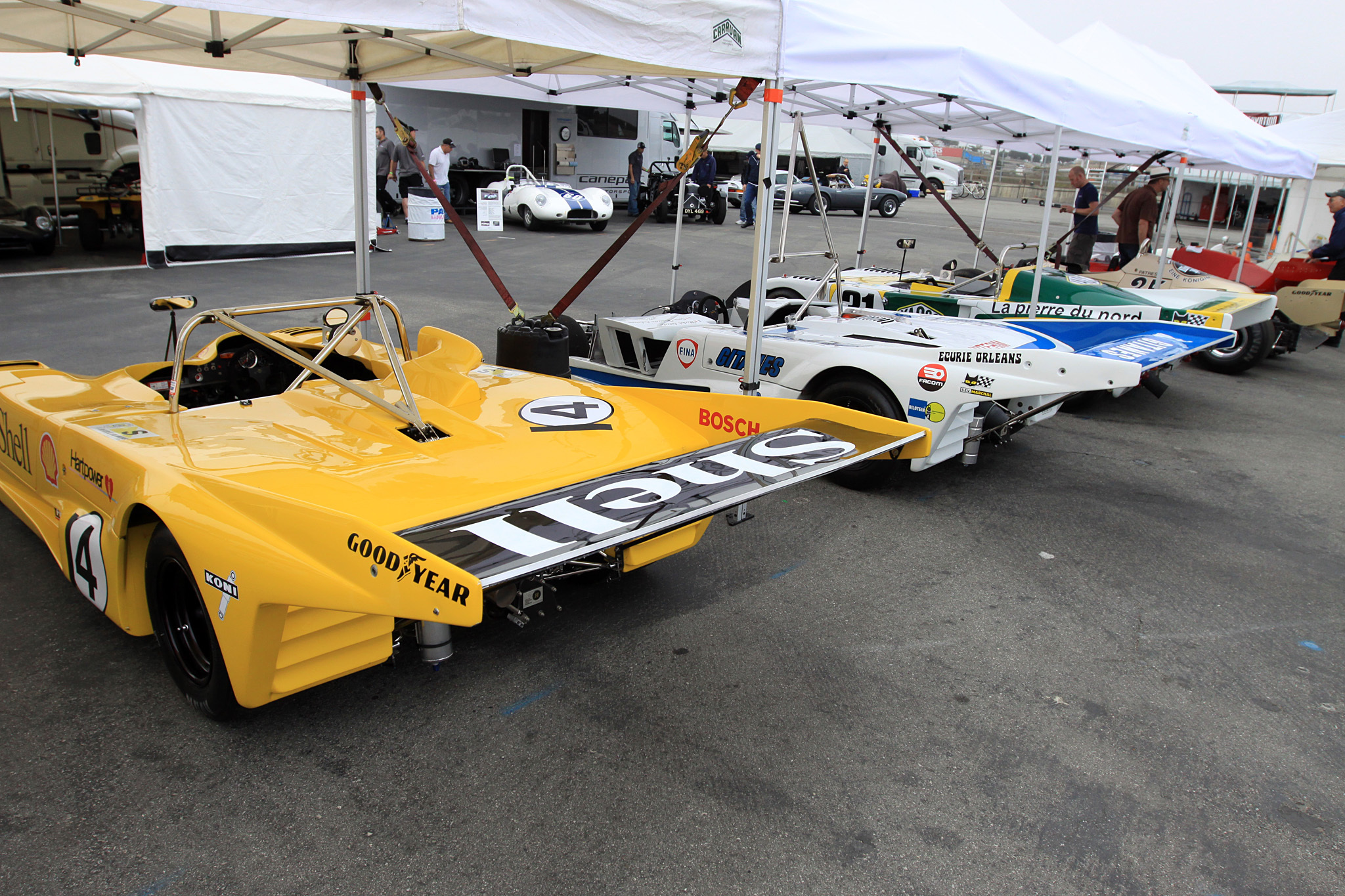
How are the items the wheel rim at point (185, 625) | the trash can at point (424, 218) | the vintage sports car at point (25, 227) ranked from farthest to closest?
1. the trash can at point (424, 218)
2. the vintage sports car at point (25, 227)
3. the wheel rim at point (185, 625)

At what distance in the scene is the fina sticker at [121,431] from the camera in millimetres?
3104

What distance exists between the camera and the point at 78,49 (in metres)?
5.27

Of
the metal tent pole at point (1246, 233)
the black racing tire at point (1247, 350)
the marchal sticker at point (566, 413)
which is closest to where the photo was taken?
the marchal sticker at point (566, 413)

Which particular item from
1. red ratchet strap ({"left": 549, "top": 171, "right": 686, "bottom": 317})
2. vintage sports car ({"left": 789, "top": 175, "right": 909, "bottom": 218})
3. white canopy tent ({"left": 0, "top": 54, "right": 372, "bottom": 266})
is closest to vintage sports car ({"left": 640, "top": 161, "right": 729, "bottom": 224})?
vintage sports car ({"left": 789, "top": 175, "right": 909, "bottom": 218})

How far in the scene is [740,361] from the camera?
18.7 feet

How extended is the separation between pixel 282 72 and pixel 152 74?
6945 millimetres

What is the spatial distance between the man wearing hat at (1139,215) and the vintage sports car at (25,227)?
49.2ft

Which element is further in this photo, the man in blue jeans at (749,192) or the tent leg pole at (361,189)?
the man in blue jeans at (749,192)

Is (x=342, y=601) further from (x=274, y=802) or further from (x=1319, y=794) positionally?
(x=1319, y=794)

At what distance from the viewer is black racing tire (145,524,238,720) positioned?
2.73 meters

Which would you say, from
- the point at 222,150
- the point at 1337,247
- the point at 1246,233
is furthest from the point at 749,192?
the point at 1337,247

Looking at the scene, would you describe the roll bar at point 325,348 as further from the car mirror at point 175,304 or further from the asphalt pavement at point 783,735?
the asphalt pavement at point 783,735

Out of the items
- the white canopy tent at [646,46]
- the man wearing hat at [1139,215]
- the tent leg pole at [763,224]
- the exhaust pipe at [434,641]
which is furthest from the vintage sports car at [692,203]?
the exhaust pipe at [434,641]

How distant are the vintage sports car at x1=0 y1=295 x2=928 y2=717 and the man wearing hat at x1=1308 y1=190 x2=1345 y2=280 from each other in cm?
1064
